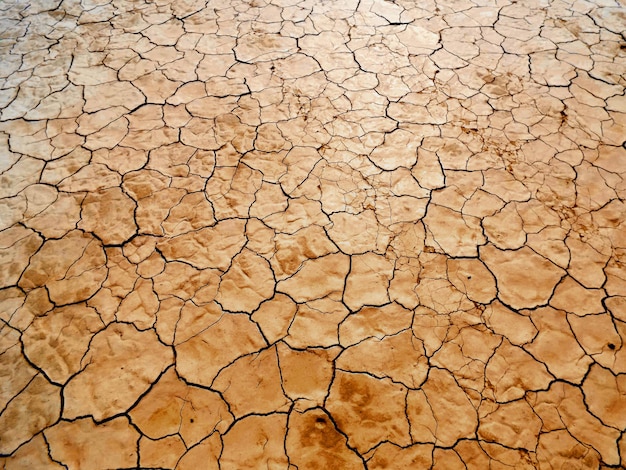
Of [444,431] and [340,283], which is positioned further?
[340,283]

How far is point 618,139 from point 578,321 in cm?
125

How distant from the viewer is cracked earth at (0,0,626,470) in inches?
49.6

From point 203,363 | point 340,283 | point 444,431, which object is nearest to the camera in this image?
point 444,431

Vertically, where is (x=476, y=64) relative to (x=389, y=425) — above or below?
above

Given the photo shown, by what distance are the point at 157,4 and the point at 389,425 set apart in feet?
11.4

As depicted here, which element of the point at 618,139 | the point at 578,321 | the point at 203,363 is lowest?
the point at 203,363

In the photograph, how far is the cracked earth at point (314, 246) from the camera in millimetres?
1261

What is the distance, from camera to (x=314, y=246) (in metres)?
1.69

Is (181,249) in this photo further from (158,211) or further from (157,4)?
(157,4)

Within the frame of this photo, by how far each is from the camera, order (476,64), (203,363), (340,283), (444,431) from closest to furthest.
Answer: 1. (444,431)
2. (203,363)
3. (340,283)
4. (476,64)

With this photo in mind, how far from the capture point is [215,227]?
→ 1756 mm

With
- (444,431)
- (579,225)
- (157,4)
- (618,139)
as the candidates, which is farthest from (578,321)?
(157,4)

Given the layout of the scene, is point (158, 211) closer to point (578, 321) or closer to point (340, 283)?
point (340, 283)

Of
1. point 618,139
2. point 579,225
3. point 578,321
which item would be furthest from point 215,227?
point 618,139
